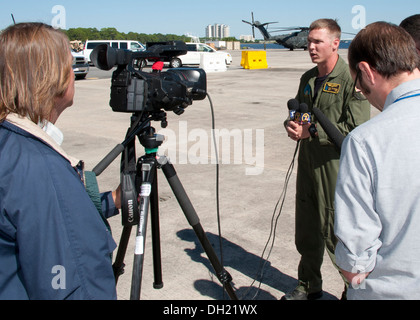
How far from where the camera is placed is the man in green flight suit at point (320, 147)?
279cm

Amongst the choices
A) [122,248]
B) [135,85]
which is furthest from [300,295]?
[135,85]

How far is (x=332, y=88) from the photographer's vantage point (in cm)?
284

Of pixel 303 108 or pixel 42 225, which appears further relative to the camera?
pixel 303 108

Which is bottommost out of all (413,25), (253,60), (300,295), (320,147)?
(300,295)

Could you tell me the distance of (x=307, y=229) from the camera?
307 cm

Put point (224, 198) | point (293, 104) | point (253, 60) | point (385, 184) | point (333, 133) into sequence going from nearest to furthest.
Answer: point (385, 184) < point (333, 133) < point (293, 104) < point (224, 198) < point (253, 60)

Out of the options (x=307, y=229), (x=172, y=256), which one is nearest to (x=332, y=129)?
(x=307, y=229)

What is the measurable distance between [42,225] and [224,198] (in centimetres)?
379

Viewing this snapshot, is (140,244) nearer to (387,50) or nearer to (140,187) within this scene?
(140,187)

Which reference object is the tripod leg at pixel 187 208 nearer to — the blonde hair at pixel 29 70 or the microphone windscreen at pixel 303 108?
the microphone windscreen at pixel 303 108

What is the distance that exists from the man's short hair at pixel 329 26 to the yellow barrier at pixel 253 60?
72.5ft

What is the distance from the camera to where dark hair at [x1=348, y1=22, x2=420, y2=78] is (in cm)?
147

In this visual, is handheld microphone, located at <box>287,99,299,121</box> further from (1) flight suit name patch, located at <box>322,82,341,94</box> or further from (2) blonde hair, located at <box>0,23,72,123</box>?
(2) blonde hair, located at <box>0,23,72,123</box>
